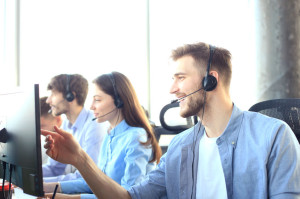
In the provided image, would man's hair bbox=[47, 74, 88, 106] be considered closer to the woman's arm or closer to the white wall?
the white wall

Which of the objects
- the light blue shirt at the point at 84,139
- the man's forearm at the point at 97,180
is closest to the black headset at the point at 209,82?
the man's forearm at the point at 97,180

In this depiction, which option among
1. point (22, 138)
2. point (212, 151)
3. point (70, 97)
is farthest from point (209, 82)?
point (70, 97)

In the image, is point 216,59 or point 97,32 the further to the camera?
point 97,32

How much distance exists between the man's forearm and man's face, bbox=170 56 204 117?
0.42m

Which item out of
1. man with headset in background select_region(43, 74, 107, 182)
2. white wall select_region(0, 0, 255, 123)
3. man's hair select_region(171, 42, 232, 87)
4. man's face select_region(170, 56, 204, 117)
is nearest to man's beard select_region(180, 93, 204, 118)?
man's face select_region(170, 56, 204, 117)

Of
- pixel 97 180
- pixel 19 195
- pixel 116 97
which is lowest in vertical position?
pixel 19 195

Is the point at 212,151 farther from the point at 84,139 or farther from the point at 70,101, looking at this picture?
the point at 70,101

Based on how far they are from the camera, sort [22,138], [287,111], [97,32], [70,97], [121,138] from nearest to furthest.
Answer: [22,138], [287,111], [121,138], [70,97], [97,32]

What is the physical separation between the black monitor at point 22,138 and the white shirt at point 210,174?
63cm

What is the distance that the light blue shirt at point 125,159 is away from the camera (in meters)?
1.73

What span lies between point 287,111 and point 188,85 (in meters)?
0.40

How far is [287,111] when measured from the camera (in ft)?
4.37

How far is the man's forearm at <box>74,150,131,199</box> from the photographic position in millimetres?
1236

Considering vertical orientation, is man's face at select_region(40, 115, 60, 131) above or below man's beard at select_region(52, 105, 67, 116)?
below
